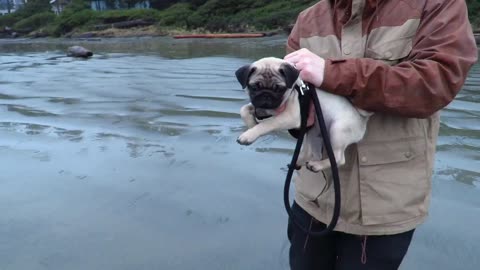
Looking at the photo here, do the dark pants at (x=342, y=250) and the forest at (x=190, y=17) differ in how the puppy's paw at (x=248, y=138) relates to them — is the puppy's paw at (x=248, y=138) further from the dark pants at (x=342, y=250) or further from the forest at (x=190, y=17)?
the forest at (x=190, y=17)

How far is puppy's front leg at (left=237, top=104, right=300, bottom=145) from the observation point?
Result: 2549 millimetres

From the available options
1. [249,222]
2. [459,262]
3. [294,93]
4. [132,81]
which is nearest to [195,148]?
[249,222]

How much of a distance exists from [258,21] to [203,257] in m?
32.7

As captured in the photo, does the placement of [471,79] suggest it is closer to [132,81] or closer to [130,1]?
[132,81]

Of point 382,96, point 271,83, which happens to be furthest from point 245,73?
point 382,96

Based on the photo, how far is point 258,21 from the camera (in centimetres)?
3550

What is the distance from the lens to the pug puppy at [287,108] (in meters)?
2.44

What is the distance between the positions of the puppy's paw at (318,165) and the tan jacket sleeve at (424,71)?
18.7 inches

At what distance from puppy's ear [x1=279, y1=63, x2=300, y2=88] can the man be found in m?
0.07

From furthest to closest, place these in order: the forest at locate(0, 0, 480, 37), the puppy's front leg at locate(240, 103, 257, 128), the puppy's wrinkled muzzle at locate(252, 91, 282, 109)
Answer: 1. the forest at locate(0, 0, 480, 37)
2. the puppy's front leg at locate(240, 103, 257, 128)
3. the puppy's wrinkled muzzle at locate(252, 91, 282, 109)

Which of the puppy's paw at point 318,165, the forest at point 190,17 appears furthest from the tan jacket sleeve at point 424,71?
the forest at point 190,17

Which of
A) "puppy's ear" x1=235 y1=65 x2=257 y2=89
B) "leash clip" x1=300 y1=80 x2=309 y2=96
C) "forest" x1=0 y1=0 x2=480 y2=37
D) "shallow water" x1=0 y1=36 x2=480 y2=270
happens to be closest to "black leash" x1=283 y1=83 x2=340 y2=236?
"leash clip" x1=300 y1=80 x2=309 y2=96

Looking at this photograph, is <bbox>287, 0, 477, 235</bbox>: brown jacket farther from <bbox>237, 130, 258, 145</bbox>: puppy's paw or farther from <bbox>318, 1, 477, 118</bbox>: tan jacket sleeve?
<bbox>237, 130, 258, 145</bbox>: puppy's paw

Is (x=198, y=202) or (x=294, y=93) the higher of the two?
(x=294, y=93)
